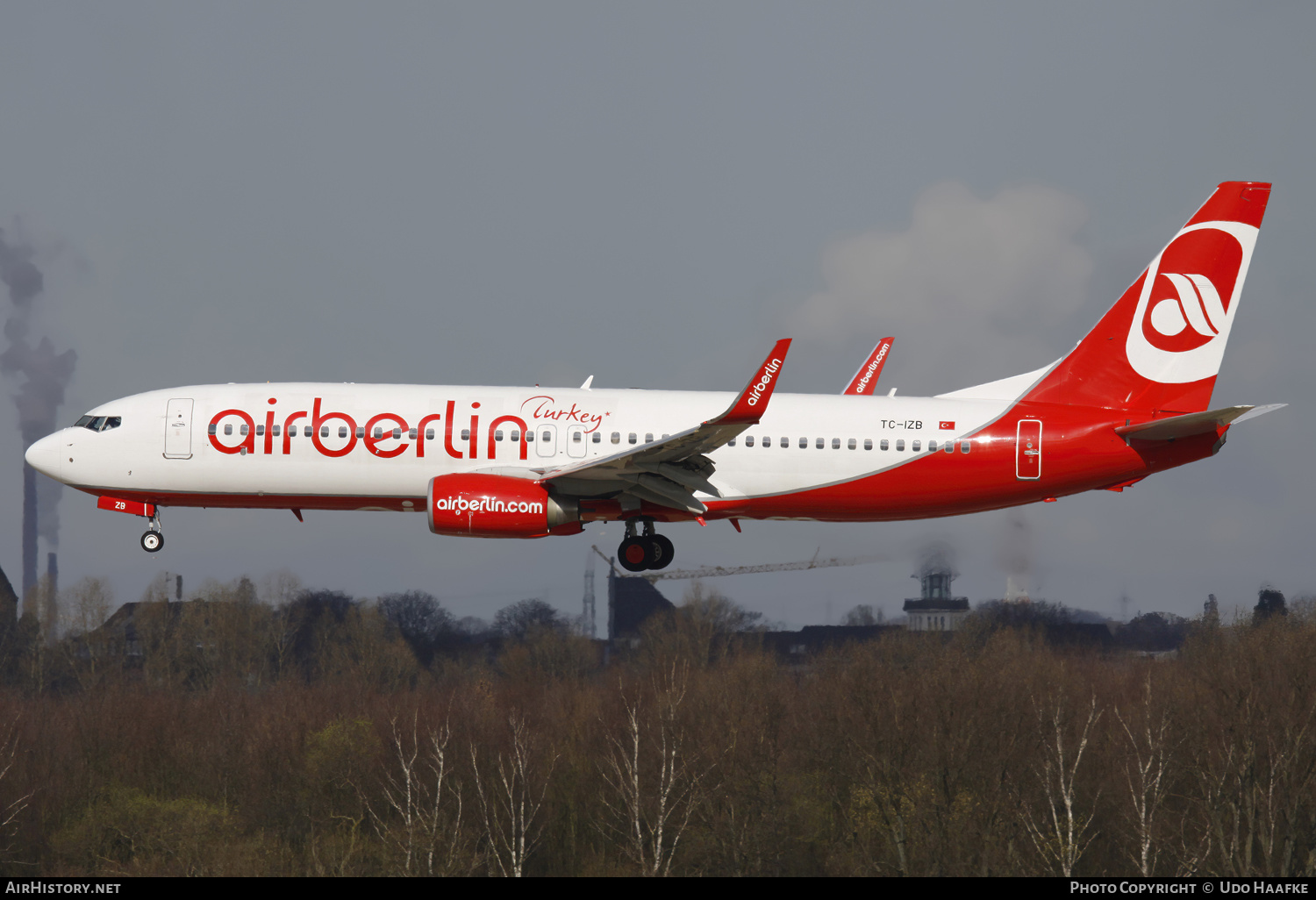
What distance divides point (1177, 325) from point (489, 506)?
1857 cm

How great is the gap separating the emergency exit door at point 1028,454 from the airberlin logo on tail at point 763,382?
803 centimetres

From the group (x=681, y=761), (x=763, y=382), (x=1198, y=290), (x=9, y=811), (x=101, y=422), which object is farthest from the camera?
(x=9, y=811)

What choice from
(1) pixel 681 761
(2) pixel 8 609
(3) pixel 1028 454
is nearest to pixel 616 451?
(3) pixel 1028 454

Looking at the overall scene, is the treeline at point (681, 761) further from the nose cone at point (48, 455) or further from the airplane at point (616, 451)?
the nose cone at point (48, 455)

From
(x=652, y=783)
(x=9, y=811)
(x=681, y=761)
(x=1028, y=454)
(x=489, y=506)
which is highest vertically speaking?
(x=1028, y=454)

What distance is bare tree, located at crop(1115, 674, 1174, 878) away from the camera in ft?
172

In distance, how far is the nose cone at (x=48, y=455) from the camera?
3438cm

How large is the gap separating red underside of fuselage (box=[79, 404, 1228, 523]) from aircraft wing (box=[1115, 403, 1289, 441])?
0.37 meters

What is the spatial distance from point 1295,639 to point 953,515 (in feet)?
132

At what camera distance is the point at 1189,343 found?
3538cm

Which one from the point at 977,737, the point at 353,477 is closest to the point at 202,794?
the point at 977,737

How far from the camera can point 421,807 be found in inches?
2530

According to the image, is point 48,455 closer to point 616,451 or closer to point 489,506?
point 489,506
